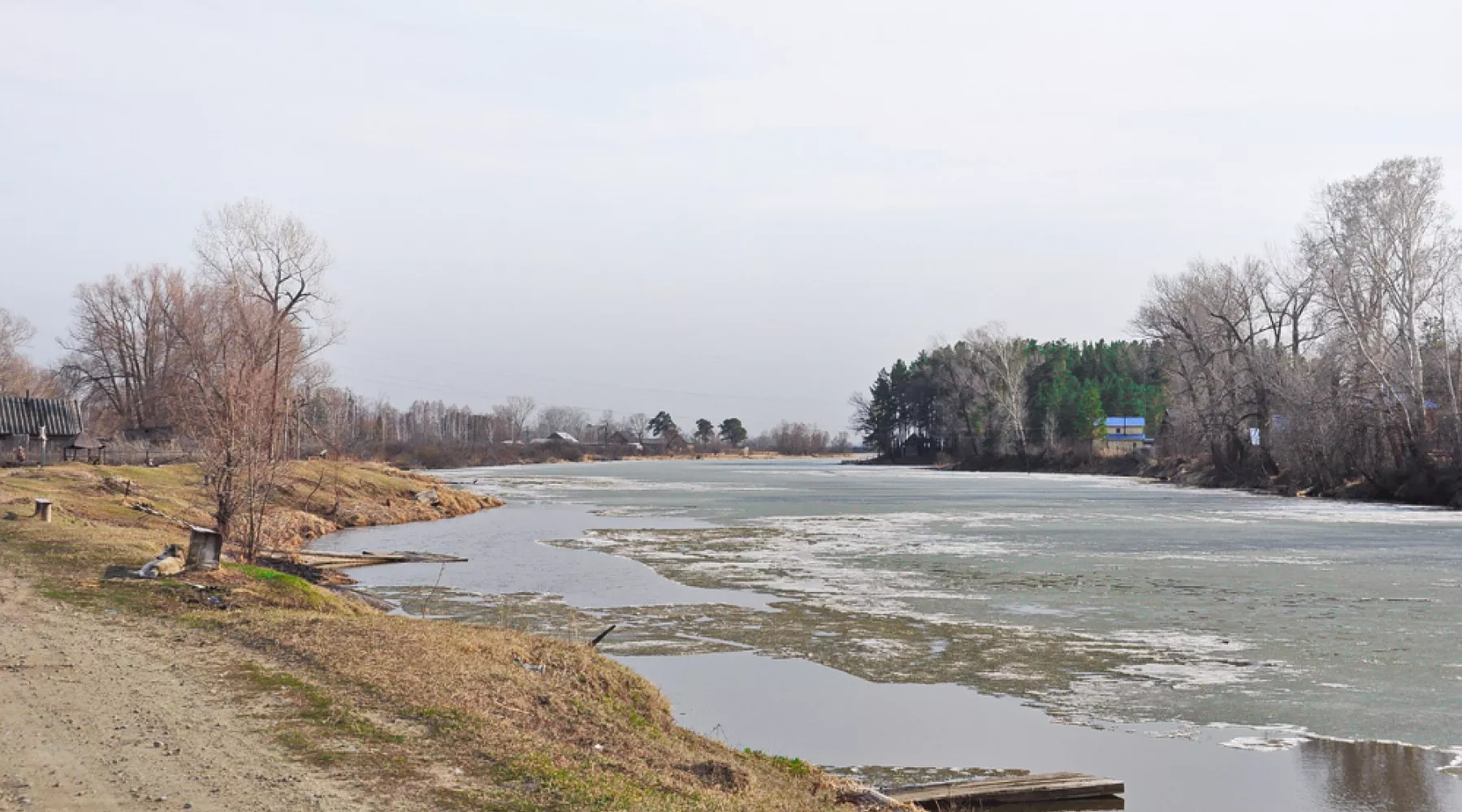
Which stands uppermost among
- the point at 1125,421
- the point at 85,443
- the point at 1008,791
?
the point at 1125,421

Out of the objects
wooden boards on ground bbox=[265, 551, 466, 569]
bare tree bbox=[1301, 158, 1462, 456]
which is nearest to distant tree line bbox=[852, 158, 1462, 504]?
bare tree bbox=[1301, 158, 1462, 456]

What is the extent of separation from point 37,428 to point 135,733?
160 feet

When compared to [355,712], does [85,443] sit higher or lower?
higher

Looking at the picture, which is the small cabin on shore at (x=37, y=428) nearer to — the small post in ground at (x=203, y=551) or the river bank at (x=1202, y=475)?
the small post in ground at (x=203, y=551)

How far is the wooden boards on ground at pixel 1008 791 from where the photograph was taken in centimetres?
812

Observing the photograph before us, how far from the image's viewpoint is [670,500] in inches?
2026

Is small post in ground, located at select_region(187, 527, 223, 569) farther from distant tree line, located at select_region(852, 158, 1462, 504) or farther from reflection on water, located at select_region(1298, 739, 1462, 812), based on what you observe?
distant tree line, located at select_region(852, 158, 1462, 504)

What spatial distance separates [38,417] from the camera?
48938 mm

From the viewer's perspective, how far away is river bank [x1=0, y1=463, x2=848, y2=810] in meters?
6.35

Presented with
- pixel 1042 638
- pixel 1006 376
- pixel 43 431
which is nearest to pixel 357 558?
pixel 1042 638

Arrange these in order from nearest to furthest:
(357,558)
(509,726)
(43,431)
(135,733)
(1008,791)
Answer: (135,733) → (509,726) → (1008,791) → (357,558) → (43,431)

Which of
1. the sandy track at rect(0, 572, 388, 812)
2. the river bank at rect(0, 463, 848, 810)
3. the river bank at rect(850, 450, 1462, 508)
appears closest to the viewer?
the sandy track at rect(0, 572, 388, 812)

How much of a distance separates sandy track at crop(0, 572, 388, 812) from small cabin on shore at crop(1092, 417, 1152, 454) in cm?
9780

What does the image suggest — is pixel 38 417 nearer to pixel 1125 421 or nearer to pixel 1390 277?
pixel 1390 277
